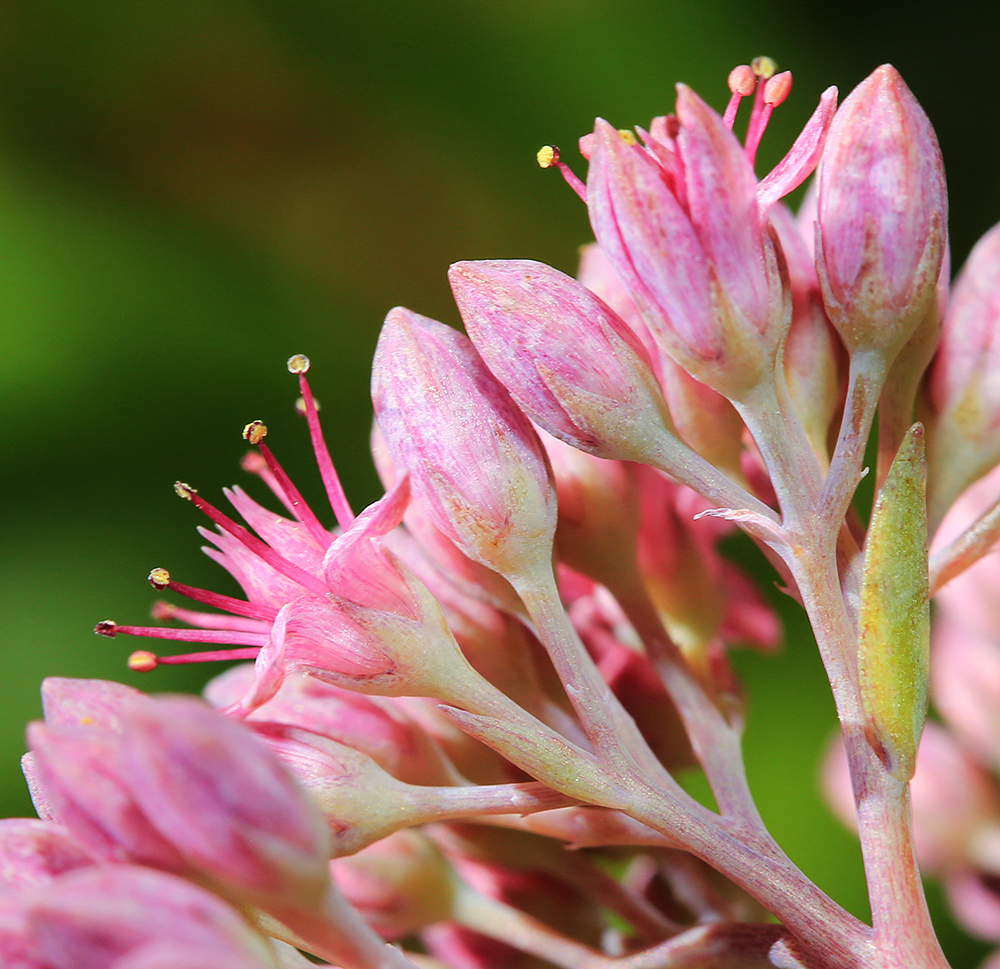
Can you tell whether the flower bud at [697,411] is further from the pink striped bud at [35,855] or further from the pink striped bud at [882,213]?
the pink striped bud at [35,855]

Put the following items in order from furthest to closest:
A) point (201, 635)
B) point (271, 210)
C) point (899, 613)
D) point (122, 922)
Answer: point (271, 210) < point (201, 635) < point (899, 613) < point (122, 922)

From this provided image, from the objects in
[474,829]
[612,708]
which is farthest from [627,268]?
[474,829]

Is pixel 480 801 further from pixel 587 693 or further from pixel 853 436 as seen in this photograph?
pixel 853 436

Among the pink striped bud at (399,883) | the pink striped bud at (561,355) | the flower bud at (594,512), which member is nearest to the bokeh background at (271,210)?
the pink striped bud at (399,883)

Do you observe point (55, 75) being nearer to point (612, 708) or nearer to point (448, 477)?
point (448, 477)

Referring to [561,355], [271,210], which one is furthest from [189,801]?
[271,210]

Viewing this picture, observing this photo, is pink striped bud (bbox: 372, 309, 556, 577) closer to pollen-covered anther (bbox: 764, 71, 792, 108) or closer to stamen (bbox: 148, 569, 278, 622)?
stamen (bbox: 148, 569, 278, 622)

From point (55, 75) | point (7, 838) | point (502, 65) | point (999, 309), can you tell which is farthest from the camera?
point (502, 65)
